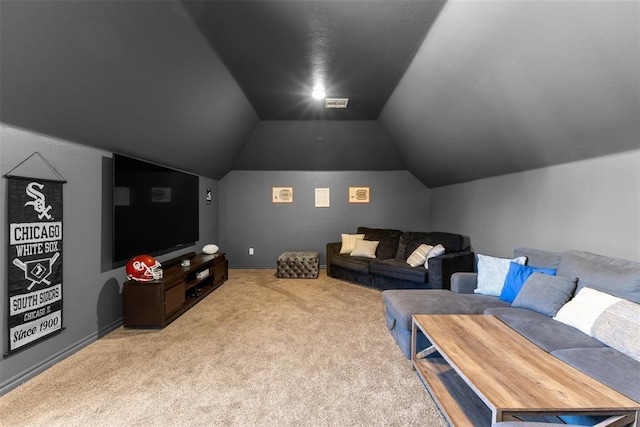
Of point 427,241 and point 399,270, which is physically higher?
point 427,241

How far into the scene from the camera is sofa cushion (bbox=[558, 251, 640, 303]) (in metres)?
1.93

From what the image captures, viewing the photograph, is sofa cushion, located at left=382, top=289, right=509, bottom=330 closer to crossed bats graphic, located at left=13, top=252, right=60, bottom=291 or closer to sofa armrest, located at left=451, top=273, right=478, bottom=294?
sofa armrest, located at left=451, top=273, right=478, bottom=294

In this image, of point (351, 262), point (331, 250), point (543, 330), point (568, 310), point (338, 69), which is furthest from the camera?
point (331, 250)

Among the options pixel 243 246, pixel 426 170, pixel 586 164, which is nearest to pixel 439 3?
pixel 586 164

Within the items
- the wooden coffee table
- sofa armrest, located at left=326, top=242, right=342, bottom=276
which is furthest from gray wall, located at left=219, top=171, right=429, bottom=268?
the wooden coffee table

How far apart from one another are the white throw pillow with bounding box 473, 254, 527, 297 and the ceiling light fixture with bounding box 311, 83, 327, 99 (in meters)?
2.85

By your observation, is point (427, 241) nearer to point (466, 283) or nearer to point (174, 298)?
point (466, 283)

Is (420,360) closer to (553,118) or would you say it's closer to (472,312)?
(472,312)

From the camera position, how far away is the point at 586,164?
266cm

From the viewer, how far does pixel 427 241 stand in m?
4.87


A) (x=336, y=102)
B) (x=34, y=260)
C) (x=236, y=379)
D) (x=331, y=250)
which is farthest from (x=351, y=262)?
(x=34, y=260)

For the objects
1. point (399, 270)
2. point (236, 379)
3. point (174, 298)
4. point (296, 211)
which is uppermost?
point (296, 211)

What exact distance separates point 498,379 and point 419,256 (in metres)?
3.14

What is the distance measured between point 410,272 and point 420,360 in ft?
6.86
